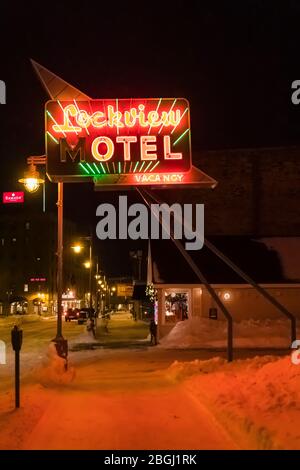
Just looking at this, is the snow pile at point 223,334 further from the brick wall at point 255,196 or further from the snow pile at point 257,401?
the snow pile at point 257,401

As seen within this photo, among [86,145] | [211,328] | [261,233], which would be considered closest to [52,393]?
[86,145]

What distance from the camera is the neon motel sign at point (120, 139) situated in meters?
16.2

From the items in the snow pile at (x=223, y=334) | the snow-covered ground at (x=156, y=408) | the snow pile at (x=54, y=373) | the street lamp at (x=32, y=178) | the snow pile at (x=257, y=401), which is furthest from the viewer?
the snow pile at (x=223, y=334)

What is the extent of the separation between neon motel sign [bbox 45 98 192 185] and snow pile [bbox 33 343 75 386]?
4.64 meters

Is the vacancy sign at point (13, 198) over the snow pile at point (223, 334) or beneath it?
over

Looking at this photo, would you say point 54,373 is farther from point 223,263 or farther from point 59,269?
point 223,263

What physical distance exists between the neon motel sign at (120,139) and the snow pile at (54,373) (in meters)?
4.64

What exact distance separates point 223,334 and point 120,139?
13.4 m

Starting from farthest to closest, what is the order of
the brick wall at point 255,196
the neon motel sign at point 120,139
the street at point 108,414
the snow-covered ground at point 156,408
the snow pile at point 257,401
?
the brick wall at point 255,196 < the neon motel sign at point 120,139 < the street at point 108,414 < the snow-covered ground at point 156,408 < the snow pile at point 257,401

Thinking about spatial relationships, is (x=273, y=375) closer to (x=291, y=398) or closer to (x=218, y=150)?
(x=291, y=398)

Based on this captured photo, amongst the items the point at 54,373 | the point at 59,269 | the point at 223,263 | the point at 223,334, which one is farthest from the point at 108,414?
the point at 223,263

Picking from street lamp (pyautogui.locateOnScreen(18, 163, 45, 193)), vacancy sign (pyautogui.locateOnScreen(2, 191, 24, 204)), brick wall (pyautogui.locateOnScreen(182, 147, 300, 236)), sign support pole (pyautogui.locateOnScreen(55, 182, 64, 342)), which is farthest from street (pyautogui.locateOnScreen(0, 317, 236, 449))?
vacancy sign (pyautogui.locateOnScreen(2, 191, 24, 204))

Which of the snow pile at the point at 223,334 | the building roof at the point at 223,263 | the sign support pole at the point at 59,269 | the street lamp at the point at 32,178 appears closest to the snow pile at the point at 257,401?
the sign support pole at the point at 59,269

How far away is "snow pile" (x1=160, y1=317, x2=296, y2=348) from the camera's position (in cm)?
2552
